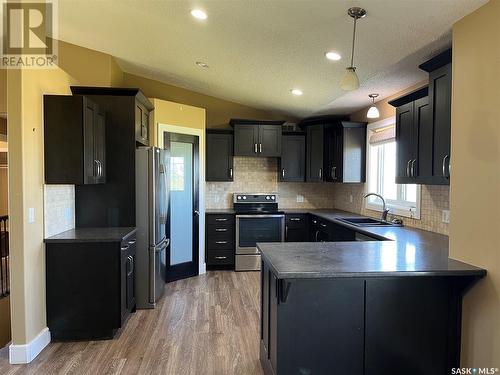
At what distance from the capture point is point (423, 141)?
2.78 m

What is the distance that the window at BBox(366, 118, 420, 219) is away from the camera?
375 cm

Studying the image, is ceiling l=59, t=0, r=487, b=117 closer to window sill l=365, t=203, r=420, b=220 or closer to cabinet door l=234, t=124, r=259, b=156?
cabinet door l=234, t=124, r=259, b=156

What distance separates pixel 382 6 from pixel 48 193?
9.57 feet

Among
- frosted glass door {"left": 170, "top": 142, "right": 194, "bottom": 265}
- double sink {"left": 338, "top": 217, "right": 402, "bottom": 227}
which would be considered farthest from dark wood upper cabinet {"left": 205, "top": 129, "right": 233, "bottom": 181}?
double sink {"left": 338, "top": 217, "right": 402, "bottom": 227}

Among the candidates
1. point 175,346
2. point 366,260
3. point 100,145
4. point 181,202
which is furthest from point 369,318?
point 181,202

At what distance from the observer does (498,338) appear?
1798 millimetres

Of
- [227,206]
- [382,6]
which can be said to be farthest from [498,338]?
[227,206]

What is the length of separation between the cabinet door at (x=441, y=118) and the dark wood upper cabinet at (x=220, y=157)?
3.26 m

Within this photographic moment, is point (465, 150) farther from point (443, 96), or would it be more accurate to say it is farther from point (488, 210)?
point (443, 96)

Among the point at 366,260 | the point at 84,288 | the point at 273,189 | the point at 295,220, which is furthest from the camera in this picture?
the point at 273,189

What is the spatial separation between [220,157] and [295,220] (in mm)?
1560

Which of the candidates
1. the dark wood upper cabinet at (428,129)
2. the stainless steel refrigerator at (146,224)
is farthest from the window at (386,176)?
the stainless steel refrigerator at (146,224)

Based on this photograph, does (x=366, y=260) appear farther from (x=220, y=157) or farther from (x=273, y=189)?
(x=273, y=189)

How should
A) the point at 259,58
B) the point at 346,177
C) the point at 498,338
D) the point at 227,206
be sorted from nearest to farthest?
the point at 498,338 → the point at 259,58 → the point at 346,177 → the point at 227,206
